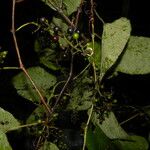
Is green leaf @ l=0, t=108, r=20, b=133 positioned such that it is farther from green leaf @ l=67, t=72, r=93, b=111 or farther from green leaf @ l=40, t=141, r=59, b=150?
green leaf @ l=67, t=72, r=93, b=111

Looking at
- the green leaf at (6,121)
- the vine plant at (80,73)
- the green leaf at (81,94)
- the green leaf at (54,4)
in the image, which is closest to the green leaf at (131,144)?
the vine plant at (80,73)

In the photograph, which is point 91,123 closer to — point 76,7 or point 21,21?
point 76,7

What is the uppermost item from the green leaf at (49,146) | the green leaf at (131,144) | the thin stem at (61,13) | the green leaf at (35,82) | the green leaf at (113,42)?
the thin stem at (61,13)

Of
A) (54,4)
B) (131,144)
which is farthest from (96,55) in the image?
(131,144)

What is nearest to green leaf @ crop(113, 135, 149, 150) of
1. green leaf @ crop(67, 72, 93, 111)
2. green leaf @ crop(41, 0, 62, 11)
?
green leaf @ crop(67, 72, 93, 111)

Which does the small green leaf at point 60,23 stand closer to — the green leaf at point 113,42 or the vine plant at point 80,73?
the vine plant at point 80,73

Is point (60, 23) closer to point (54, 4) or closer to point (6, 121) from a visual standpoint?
point (54, 4)
